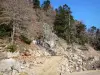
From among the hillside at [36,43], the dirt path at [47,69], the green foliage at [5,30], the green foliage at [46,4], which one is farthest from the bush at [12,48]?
the green foliage at [46,4]

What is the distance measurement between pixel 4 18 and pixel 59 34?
697 inches

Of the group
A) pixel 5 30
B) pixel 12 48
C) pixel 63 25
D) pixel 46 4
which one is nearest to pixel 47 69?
pixel 12 48

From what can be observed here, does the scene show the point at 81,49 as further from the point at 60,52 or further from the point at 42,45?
the point at 42,45

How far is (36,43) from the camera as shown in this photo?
2947cm

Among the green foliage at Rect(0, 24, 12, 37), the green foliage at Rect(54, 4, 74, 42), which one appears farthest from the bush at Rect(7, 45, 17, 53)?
the green foliage at Rect(54, 4, 74, 42)

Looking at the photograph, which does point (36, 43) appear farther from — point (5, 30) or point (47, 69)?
point (47, 69)

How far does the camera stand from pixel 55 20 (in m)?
39.3

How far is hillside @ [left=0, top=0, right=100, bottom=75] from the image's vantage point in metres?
18.8

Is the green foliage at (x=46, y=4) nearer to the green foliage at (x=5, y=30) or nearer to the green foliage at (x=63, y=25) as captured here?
the green foliage at (x=63, y=25)

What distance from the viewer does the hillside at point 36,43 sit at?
61.5 ft

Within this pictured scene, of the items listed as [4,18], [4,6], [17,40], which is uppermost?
[4,6]

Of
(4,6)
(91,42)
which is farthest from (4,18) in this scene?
(91,42)

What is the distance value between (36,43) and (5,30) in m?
7.54

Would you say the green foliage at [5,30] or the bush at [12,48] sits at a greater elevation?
the green foliage at [5,30]
